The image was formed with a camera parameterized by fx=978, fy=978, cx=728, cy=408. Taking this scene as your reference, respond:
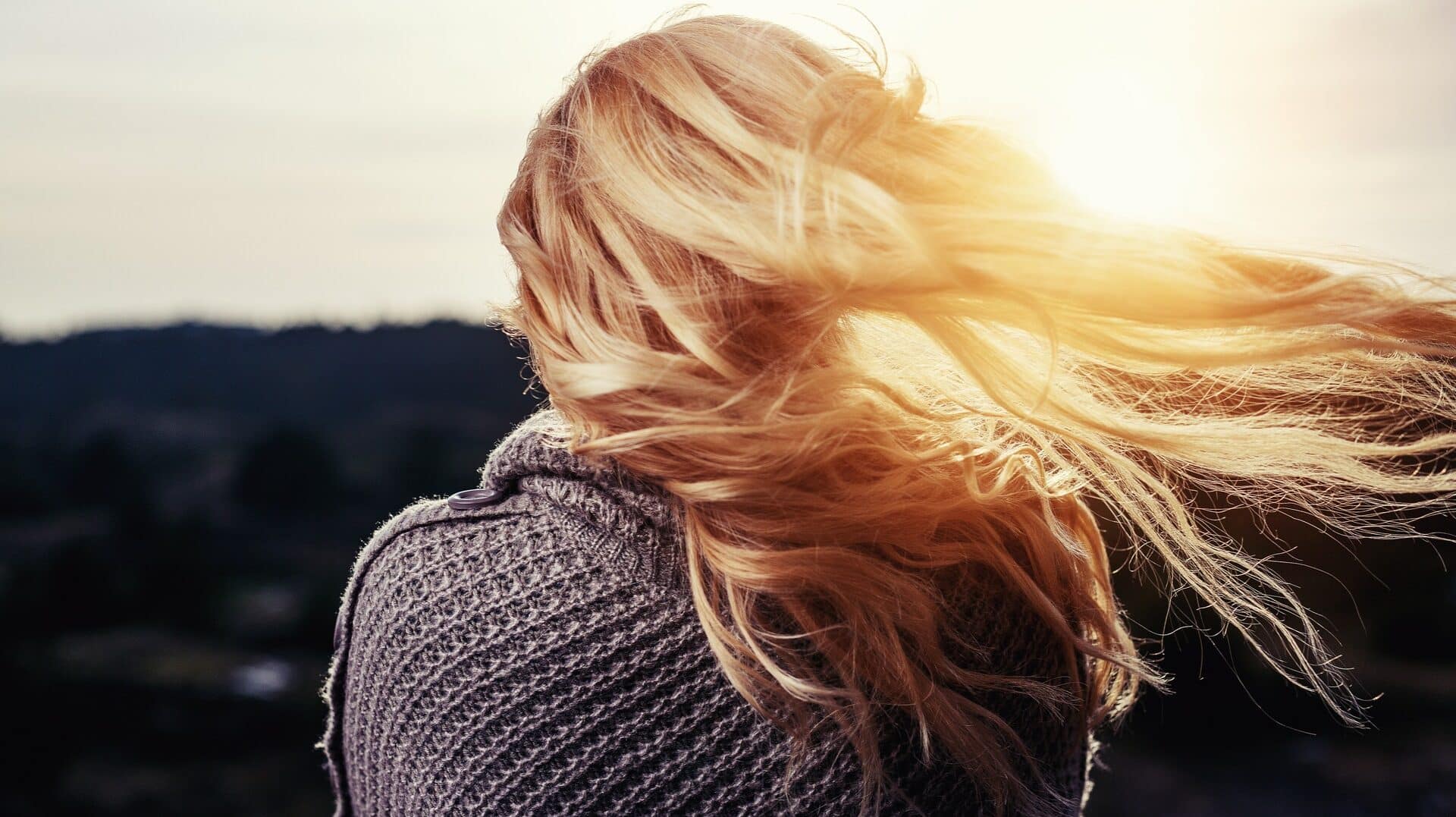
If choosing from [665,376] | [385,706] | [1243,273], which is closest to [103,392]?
[385,706]

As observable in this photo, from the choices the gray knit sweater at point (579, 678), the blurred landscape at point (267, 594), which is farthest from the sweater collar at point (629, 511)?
the blurred landscape at point (267, 594)

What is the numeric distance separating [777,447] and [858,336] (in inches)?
7.8

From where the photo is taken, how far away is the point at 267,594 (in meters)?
3.70

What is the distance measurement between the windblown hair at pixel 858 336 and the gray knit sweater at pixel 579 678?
0.12 ft

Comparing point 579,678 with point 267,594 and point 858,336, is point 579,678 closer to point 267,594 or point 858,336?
point 858,336

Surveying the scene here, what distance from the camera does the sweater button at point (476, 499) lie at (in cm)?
99

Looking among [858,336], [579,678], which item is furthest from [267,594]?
[858,336]

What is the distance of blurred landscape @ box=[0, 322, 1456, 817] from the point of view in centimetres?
313

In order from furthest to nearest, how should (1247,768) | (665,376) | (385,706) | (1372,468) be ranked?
(1247,768) < (1372,468) < (385,706) < (665,376)

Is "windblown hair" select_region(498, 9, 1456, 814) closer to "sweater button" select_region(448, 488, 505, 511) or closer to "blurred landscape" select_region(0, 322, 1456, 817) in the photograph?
"sweater button" select_region(448, 488, 505, 511)

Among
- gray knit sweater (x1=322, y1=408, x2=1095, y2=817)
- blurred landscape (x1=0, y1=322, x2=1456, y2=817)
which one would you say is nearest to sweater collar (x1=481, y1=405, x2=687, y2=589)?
gray knit sweater (x1=322, y1=408, x2=1095, y2=817)

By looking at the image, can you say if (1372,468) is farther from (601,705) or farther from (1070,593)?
(601,705)

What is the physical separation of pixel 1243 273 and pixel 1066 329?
18 centimetres

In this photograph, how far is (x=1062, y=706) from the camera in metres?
1.06
